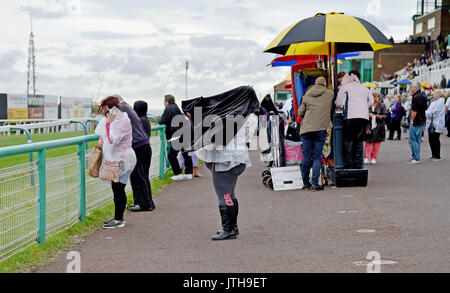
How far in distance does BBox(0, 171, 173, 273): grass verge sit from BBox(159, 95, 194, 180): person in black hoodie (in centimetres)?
388

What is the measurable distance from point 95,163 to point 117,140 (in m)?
0.44

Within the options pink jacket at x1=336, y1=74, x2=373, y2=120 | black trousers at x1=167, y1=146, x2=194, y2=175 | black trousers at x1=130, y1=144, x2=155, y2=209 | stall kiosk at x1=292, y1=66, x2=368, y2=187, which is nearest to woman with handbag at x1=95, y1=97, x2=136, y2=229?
black trousers at x1=130, y1=144, x2=155, y2=209

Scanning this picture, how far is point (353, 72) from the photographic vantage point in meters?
11.5

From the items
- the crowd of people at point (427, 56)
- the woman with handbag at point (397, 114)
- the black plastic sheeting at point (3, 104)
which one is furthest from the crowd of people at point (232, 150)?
the black plastic sheeting at point (3, 104)

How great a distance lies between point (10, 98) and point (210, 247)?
5097 centimetres

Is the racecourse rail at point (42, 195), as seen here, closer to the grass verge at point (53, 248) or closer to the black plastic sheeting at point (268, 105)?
the grass verge at point (53, 248)

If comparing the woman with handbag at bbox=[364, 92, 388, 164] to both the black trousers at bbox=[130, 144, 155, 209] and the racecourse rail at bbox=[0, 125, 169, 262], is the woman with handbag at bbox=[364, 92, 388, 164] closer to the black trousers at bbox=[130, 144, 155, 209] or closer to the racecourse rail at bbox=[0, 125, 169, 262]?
the black trousers at bbox=[130, 144, 155, 209]

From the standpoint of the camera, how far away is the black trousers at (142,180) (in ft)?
30.4

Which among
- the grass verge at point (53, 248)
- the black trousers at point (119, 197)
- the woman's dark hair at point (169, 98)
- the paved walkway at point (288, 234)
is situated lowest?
the grass verge at point (53, 248)

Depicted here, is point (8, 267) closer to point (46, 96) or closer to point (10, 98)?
point (10, 98)

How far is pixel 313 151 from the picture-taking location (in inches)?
428

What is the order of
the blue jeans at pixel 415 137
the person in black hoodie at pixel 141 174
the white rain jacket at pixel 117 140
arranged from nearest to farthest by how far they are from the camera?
1. the white rain jacket at pixel 117 140
2. the person in black hoodie at pixel 141 174
3. the blue jeans at pixel 415 137

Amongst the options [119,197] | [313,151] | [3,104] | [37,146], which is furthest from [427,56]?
[37,146]

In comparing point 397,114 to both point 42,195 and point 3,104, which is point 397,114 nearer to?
point 42,195
